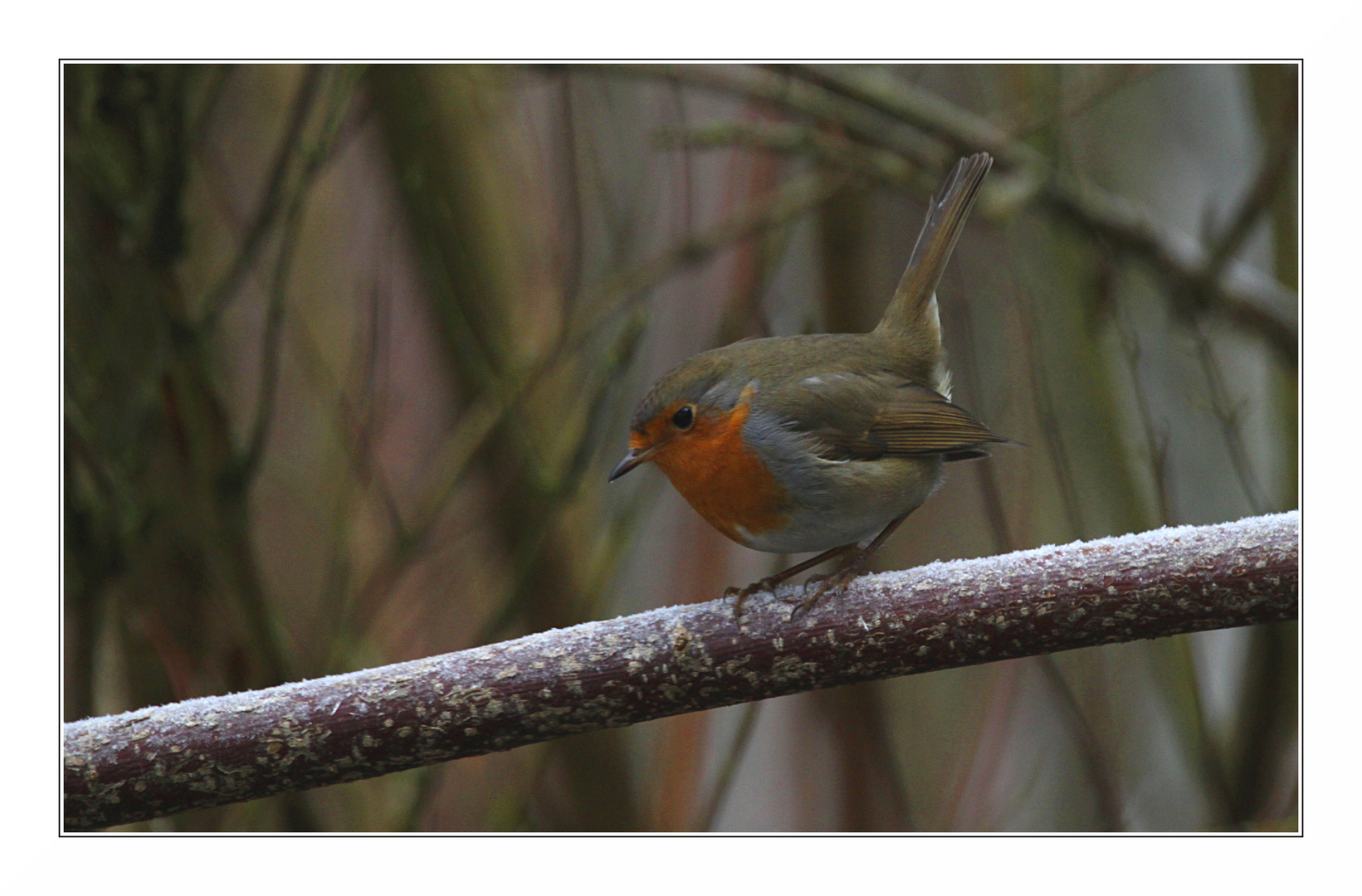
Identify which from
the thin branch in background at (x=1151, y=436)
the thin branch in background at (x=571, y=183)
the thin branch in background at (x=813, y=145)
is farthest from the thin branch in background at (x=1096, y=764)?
the thin branch in background at (x=571, y=183)

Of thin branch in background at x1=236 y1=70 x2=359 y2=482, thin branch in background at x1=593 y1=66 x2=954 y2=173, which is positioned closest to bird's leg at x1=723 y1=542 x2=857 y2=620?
thin branch in background at x1=236 y1=70 x2=359 y2=482

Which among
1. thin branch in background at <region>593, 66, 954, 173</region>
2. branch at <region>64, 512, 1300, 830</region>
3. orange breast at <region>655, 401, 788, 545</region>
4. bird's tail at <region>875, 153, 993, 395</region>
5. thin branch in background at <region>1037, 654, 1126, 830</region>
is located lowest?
thin branch in background at <region>1037, 654, 1126, 830</region>

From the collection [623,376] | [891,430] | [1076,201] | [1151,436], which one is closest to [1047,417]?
[1151,436]

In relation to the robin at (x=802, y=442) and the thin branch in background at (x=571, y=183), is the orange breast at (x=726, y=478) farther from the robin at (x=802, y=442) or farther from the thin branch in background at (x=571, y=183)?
the thin branch in background at (x=571, y=183)

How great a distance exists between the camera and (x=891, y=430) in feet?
6.21

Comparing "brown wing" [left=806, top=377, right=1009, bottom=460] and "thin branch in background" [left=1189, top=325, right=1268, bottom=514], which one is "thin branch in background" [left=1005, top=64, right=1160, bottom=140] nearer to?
"thin branch in background" [left=1189, top=325, right=1268, bottom=514]

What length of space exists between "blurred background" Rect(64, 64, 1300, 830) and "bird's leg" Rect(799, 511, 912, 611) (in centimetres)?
52

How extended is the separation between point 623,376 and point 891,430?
2.36 ft

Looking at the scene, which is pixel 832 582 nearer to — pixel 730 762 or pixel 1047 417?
pixel 730 762

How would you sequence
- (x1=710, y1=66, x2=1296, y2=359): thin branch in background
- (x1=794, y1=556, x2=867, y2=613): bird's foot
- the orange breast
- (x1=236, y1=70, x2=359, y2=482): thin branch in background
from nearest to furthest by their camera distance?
(x1=794, y1=556, x2=867, y2=613): bird's foot
the orange breast
(x1=236, y1=70, x2=359, y2=482): thin branch in background
(x1=710, y1=66, x2=1296, y2=359): thin branch in background

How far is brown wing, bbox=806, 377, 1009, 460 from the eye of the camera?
6.05 feet

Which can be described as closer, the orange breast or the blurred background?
the orange breast

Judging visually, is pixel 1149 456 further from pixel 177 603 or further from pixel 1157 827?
pixel 177 603

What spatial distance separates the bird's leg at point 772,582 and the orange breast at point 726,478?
0.26 feet
